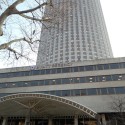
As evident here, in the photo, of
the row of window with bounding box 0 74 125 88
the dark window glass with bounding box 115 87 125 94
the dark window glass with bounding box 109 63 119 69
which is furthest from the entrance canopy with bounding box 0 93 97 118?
the dark window glass with bounding box 109 63 119 69

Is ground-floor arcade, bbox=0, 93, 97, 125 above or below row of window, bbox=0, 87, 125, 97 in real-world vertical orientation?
below

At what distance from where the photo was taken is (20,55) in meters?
10.6

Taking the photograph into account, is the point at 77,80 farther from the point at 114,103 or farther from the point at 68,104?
the point at 68,104

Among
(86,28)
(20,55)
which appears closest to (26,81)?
(20,55)

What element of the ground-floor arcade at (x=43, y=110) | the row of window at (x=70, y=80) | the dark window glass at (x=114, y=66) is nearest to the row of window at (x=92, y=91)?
the row of window at (x=70, y=80)

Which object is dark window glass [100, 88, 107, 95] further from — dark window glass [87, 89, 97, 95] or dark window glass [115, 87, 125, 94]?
dark window glass [115, 87, 125, 94]

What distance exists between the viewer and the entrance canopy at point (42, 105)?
960 inches

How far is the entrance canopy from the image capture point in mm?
24375

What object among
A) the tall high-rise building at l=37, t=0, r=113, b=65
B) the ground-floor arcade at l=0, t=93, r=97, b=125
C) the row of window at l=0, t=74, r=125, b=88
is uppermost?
the tall high-rise building at l=37, t=0, r=113, b=65

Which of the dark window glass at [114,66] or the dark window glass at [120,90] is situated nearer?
the dark window glass at [120,90]

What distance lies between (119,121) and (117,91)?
4.85m

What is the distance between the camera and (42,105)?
26.9m

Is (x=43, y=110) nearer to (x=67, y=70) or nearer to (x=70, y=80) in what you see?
(x=70, y=80)

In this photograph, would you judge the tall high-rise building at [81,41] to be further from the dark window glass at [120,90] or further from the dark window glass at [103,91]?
the dark window glass at [120,90]
